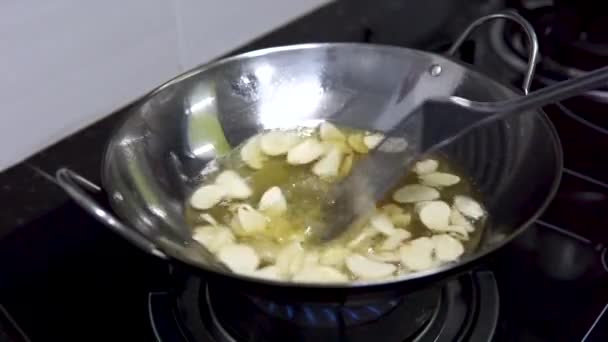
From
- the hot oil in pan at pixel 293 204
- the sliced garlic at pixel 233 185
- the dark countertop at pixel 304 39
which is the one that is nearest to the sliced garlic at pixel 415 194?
the hot oil in pan at pixel 293 204

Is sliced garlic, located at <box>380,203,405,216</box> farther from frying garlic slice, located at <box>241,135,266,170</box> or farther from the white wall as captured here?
the white wall

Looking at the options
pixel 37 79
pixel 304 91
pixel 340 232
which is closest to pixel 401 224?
pixel 340 232

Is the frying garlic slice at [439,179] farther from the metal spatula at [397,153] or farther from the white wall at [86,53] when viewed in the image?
the white wall at [86,53]

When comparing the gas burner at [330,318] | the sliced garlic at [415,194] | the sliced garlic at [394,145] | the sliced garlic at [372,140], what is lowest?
the gas burner at [330,318]

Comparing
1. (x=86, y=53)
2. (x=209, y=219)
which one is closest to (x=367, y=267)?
(x=209, y=219)

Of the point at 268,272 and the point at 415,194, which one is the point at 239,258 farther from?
the point at 415,194

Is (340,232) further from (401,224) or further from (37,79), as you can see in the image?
(37,79)
